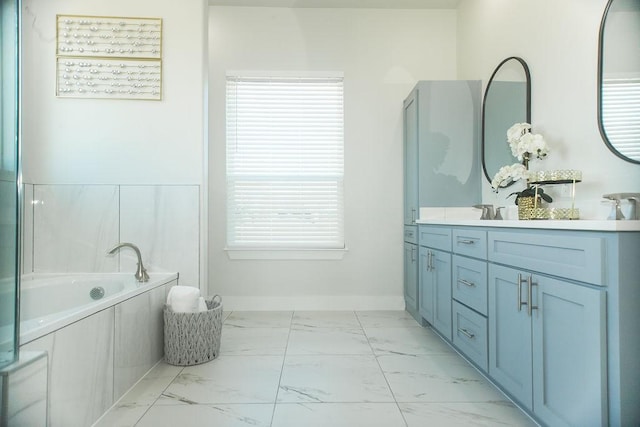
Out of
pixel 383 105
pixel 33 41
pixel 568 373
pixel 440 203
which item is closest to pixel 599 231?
pixel 568 373

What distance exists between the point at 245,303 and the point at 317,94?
212 centimetres

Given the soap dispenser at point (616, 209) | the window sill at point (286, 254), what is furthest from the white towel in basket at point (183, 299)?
the soap dispenser at point (616, 209)

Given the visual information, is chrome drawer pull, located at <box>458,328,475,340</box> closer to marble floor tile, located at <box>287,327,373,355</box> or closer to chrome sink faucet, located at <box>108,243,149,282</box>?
marble floor tile, located at <box>287,327,373,355</box>

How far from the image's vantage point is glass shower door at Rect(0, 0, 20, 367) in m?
1.02

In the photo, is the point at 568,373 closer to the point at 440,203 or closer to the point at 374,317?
the point at 440,203

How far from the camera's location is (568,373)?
48.9 inches

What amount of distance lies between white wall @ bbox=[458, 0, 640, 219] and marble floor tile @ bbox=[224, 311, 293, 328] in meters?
1.98

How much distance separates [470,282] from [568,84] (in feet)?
3.91

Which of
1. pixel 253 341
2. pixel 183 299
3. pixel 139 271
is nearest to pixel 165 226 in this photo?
pixel 139 271

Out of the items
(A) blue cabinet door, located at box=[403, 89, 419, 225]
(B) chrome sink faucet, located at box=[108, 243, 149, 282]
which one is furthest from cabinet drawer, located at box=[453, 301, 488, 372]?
(B) chrome sink faucet, located at box=[108, 243, 149, 282]

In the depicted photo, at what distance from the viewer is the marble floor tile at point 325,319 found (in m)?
3.01

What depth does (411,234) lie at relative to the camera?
321 cm

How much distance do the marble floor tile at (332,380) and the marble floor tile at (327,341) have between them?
0.36 ft

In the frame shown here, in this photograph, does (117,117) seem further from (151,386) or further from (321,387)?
(321,387)
